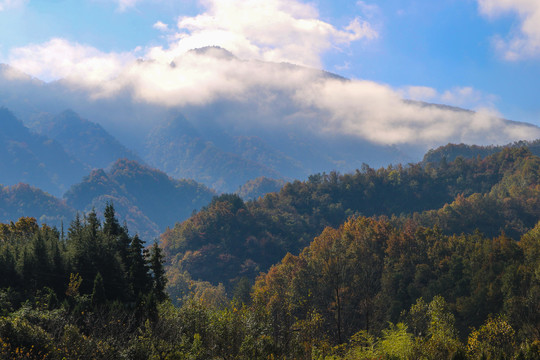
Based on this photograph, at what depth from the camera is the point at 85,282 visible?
45906 mm

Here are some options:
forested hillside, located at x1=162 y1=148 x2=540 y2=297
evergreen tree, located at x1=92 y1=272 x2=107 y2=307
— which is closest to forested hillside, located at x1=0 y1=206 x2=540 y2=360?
evergreen tree, located at x1=92 y1=272 x2=107 y2=307

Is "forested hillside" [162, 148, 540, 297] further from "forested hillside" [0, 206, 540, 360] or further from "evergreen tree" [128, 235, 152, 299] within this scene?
"evergreen tree" [128, 235, 152, 299]

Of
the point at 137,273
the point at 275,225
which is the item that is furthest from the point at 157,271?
the point at 275,225

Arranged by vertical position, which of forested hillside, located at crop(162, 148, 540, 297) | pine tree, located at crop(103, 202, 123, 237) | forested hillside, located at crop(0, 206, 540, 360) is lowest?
forested hillside, located at crop(0, 206, 540, 360)

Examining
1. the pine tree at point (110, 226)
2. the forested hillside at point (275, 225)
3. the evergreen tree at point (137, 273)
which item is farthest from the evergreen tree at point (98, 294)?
the forested hillside at point (275, 225)

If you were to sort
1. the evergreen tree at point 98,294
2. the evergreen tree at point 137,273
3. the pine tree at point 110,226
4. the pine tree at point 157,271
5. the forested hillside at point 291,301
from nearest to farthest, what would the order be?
the forested hillside at point 291,301, the evergreen tree at point 98,294, the pine tree at point 157,271, the evergreen tree at point 137,273, the pine tree at point 110,226

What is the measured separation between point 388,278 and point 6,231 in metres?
62.4

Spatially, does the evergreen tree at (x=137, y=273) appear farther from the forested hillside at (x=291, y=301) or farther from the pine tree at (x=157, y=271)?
the pine tree at (x=157, y=271)

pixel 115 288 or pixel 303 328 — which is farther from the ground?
pixel 115 288

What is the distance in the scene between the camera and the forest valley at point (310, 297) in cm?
2956

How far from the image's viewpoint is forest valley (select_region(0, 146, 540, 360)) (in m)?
29.6

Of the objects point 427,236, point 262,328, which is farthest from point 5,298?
point 427,236

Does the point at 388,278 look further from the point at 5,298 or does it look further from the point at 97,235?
the point at 5,298

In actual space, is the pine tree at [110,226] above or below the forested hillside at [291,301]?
above
